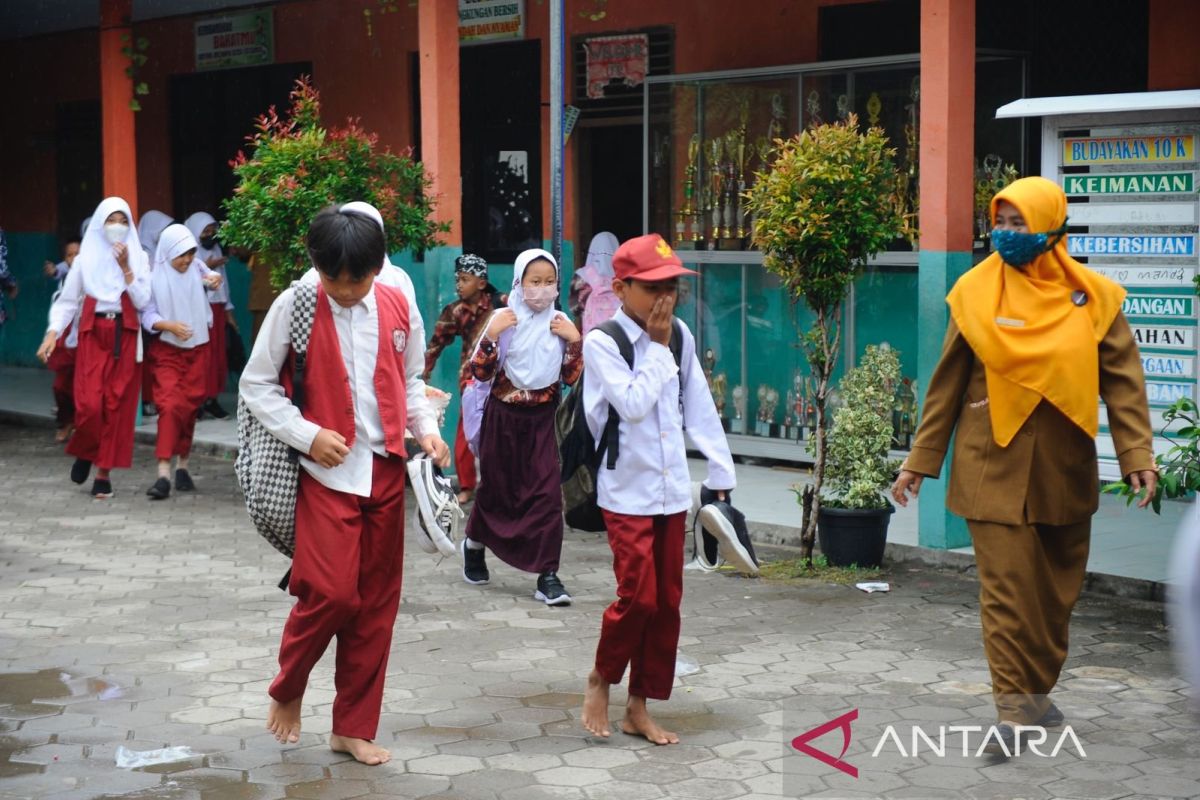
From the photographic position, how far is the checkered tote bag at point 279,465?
18.3 feet

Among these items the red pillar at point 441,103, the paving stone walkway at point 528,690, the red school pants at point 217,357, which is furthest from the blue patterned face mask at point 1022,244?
the red school pants at point 217,357

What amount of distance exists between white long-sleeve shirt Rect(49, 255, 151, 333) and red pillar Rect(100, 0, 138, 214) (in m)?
2.94

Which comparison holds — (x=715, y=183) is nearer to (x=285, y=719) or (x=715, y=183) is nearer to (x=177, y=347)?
(x=177, y=347)

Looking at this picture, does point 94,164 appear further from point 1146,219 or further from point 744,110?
point 1146,219

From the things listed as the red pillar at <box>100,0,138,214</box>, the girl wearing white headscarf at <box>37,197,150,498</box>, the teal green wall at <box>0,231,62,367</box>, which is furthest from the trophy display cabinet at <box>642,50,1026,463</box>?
the teal green wall at <box>0,231,62,367</box>

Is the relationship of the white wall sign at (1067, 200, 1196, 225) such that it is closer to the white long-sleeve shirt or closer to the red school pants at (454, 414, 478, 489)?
the red school pants at (454, 414, 478, 489)

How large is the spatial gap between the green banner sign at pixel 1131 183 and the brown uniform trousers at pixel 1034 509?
103 inches

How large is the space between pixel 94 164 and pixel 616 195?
8324 millimetres

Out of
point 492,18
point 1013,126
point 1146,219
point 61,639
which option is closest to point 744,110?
point 1013,126

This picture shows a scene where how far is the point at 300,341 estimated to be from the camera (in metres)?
5.62

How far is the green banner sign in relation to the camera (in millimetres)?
8102

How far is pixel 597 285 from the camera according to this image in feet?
42.0

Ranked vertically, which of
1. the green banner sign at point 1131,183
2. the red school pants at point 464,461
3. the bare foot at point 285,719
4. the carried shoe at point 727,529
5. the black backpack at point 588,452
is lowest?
the bare foot at point 285,719

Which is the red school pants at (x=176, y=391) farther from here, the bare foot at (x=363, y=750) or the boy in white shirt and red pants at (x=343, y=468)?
the bare foot at (x=363, y=750)
